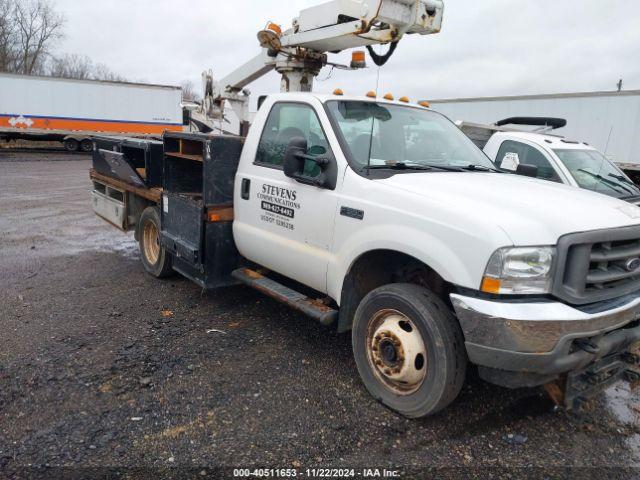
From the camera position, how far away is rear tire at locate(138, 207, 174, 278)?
5.77m

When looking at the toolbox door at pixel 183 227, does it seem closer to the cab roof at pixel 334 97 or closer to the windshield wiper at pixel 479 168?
the cab roof at pixel 334 97

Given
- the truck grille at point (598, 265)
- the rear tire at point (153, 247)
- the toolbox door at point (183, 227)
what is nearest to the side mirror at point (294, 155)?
the toolbox door at point (183, 227)

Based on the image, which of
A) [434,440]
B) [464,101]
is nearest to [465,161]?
[434,440]

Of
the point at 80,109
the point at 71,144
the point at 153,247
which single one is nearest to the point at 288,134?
the point at 153,247

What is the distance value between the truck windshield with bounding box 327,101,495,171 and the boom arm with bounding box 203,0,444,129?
1.48 m

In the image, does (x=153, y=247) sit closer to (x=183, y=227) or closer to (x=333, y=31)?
(x=183, y=227)

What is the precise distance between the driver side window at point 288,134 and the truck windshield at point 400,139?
0.65ft

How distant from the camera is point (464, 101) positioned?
52.3 feet

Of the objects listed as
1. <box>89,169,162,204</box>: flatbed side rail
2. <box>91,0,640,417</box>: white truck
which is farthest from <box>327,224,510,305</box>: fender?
<box>89,169,162,204</box>: flatbed side rail

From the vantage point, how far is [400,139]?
403 centimetres

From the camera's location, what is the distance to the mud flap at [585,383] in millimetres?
2959

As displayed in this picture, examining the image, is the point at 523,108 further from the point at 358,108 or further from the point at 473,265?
the point at 473,265

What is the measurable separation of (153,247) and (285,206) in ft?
9.01

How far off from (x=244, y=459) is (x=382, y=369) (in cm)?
A: 110
